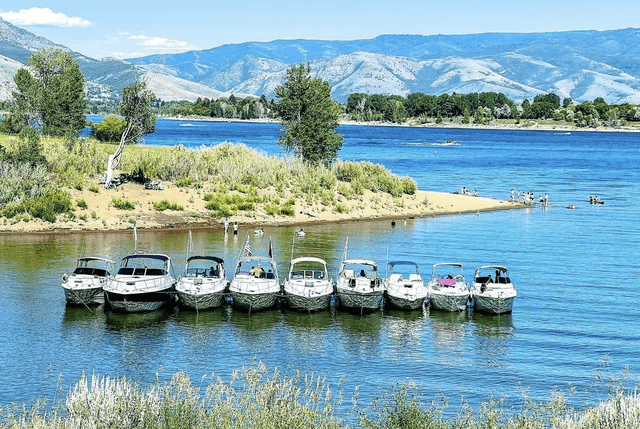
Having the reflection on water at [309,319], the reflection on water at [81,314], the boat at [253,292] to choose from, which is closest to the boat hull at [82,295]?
the reflection on water at [81,314]

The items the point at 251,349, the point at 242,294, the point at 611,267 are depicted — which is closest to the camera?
the point at 251,349

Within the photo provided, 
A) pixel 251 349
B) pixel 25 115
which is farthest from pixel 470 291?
pixel 25 115

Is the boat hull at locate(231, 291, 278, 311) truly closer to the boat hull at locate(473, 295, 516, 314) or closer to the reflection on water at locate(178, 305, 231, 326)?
the reflection on water at locate(178, 305, 231, 326)

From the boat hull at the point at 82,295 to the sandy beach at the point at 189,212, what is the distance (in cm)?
2451

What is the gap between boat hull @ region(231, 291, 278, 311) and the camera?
4406cm

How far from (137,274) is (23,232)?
2434cm

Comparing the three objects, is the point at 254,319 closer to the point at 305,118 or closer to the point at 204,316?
the point at 204,316

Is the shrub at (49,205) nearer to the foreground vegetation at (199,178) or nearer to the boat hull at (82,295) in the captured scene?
the foreground vegetation at (199,178)

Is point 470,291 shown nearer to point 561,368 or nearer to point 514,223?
point 561,368

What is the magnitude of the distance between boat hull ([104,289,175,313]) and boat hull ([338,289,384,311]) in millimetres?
9823

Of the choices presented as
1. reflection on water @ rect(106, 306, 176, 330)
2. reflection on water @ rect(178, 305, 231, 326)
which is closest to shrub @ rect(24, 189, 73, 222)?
reflection on water @ rect(106, 306, 176, 330)

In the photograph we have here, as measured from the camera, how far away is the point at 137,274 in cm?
4588

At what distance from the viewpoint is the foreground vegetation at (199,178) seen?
7006cm

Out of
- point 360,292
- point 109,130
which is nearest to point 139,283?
point 360,292
